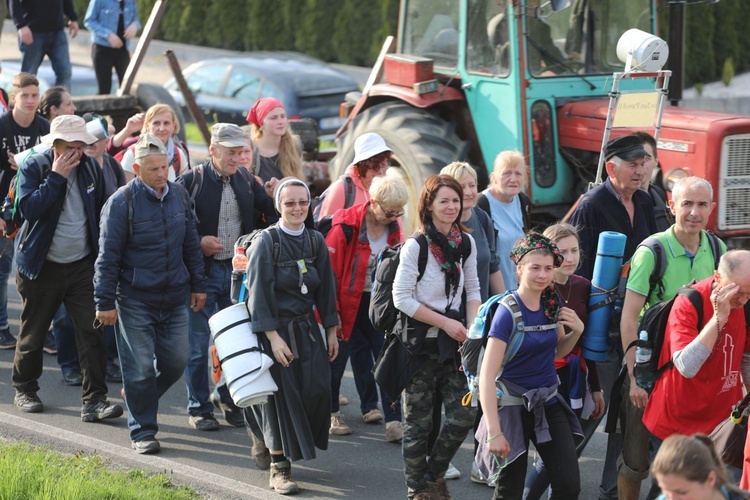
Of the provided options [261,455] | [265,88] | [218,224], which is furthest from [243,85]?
[261,455]

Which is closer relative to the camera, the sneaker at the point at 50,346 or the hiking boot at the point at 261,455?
the hiking boot at the point at 261,455

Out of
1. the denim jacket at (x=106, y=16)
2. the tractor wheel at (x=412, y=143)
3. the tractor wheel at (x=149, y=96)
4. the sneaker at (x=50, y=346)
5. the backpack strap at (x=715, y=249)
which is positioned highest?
the denim jacket at (x=106, y=16)

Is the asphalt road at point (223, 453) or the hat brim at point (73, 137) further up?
the hat brim at point (73, 137)

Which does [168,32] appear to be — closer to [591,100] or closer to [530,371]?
[591,100]

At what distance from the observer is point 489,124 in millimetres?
9180

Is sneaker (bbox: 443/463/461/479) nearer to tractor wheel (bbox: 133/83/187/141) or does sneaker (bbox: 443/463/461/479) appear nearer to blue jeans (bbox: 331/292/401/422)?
blue jeans (bbox: 331/292/401/422)

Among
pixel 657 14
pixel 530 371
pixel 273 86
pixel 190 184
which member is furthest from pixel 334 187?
pixel 273 86

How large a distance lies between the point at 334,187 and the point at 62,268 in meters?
1.74

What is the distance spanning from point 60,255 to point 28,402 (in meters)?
1.01

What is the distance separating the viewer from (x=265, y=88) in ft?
53.6

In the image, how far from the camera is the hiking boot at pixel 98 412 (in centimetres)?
692

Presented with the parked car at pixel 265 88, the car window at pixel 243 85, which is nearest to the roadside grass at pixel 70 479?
the parked car at pixel 265 88

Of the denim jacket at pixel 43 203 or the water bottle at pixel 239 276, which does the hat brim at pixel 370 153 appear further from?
the denim jacket at pixel 43 203

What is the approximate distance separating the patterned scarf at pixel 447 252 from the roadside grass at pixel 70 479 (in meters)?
1.68
